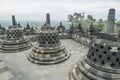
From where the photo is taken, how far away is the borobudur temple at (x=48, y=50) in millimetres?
14677

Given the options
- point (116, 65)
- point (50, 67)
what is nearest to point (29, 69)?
point (50, 67)

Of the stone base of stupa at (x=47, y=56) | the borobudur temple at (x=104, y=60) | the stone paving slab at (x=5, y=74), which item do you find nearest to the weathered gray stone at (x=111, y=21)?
the borobudur temple at (x=104, y=60)

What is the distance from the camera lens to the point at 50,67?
44.9 ft

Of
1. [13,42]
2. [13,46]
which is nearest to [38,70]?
[13,46]

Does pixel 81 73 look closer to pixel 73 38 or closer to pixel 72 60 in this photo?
pixel 72 60

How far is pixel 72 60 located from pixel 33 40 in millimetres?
13888

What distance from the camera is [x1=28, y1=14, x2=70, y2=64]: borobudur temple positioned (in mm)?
14677

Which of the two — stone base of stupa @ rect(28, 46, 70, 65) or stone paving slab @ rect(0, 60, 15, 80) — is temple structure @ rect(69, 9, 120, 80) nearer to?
stone paving slab @ rect(0, 60, 15, 80)

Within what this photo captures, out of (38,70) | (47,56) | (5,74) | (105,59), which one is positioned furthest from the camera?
(47,56)

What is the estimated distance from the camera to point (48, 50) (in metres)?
14.9

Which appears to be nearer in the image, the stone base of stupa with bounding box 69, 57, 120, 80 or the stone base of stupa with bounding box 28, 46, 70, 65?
the stone base of stupa with bounding box 69, 57, 120, 80

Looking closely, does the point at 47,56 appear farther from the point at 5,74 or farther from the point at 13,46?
the point at 13,46

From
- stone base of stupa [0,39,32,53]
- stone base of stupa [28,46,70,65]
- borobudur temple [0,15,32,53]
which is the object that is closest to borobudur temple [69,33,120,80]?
stone base of stupa [28,46,70,65]

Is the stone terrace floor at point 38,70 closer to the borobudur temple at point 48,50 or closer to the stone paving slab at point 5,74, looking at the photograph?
the borobudur temple at point 48,50
